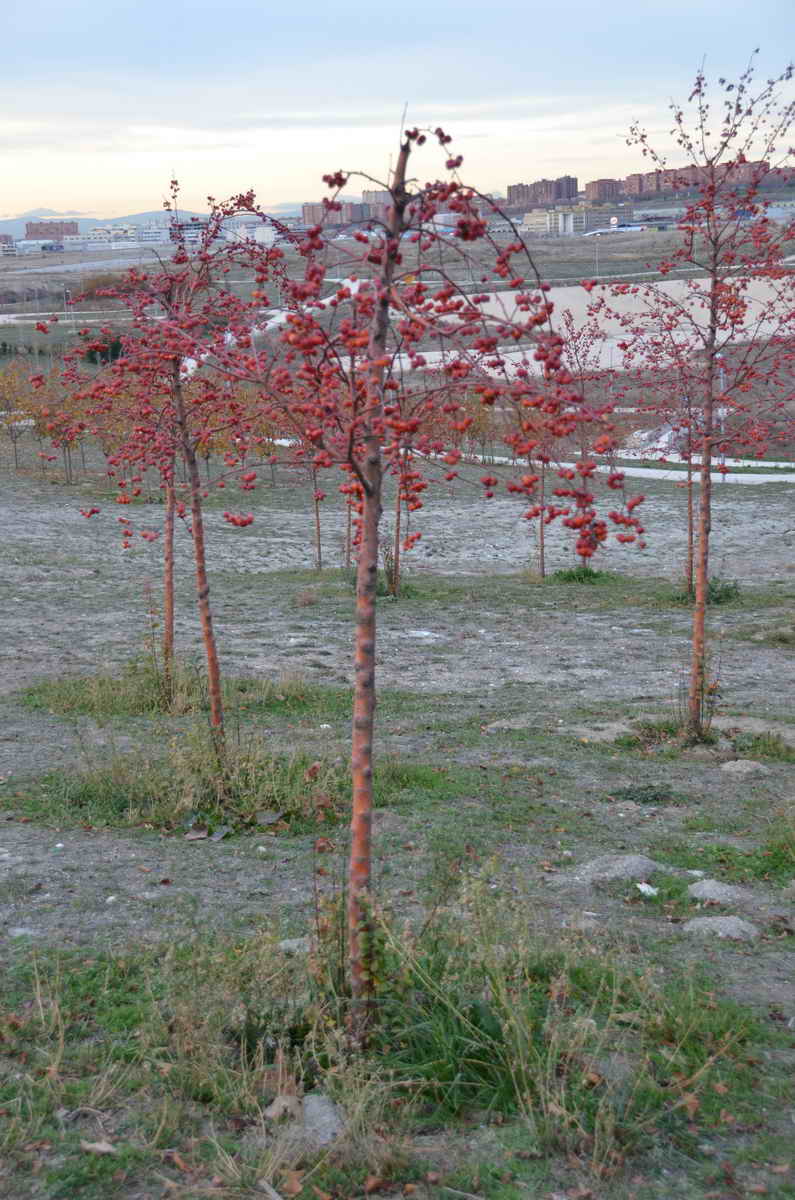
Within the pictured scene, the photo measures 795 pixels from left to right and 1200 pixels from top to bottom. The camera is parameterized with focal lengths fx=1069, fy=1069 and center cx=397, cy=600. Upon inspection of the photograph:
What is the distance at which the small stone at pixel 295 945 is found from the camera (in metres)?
4.46

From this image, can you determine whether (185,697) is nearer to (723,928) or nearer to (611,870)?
(611,870)

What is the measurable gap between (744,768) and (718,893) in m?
2.45

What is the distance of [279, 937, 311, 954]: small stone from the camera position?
14.6 ft

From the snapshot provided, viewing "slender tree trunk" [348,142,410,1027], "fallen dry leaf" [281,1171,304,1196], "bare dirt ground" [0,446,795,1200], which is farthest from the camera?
"bare dirt ground" [0,446,795,1200]

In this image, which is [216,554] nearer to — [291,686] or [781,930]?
[291,686]

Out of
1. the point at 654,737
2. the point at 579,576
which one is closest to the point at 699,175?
the point at 654,737

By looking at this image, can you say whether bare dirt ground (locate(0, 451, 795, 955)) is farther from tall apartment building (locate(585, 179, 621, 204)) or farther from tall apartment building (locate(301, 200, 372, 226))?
tall apartment building (locate(585, 179, 621, 204))

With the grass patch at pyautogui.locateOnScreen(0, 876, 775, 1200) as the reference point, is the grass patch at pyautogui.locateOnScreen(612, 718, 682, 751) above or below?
below

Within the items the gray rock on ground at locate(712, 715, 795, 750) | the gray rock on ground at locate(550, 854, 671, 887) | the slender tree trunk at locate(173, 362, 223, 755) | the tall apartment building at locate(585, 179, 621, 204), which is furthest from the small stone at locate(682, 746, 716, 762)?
the tall apartment building at locate(585, 179, 621, 204)

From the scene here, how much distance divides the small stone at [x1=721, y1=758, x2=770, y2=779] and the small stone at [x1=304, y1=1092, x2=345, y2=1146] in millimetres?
4818

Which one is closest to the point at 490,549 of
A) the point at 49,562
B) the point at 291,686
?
the point at 49,562

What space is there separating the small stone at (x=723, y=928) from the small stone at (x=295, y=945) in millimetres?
1797

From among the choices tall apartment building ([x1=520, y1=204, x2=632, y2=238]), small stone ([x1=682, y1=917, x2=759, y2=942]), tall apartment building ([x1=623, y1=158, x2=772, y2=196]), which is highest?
tall apartment building ([x1=520, y1=204, x2=632, y2=238])

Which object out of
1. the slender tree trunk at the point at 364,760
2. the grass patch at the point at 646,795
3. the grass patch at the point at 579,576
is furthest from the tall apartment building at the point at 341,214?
the grass patch at the point at 579,576
